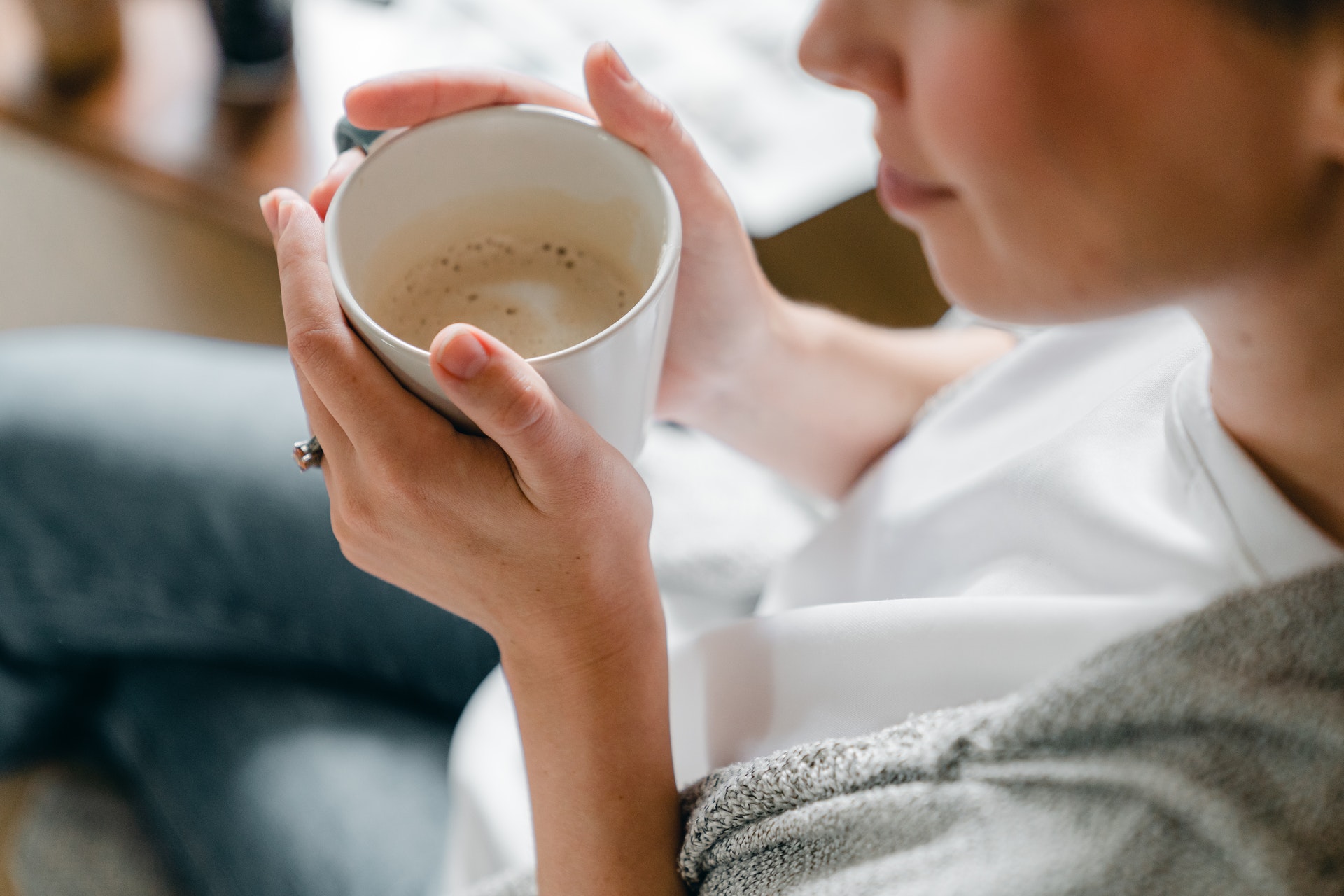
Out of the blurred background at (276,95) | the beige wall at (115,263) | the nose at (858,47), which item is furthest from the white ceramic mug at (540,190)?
the beige wall at (115,263)

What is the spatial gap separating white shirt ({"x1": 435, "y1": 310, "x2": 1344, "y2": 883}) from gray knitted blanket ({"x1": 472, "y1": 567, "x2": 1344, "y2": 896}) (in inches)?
1.5

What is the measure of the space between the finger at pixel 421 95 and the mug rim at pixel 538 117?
2 centimetres

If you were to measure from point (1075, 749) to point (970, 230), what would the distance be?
246 millimetres

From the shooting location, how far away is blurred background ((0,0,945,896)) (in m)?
0.90

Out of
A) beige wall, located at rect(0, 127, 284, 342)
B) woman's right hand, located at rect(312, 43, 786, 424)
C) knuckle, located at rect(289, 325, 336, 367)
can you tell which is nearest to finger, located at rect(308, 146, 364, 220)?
woman's right hand, located at rect(312, 43, 786, 424)

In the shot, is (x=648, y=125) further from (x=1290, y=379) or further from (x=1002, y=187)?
(x=1290, y=379)

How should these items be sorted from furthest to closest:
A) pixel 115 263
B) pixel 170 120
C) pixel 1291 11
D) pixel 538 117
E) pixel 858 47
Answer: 1. pixel 115 263
2. pixel 170 120
3. pixel 538 117
4. pixel 858 47
5. pixel 1291 11

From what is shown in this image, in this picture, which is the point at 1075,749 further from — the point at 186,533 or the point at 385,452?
the point at 186,533

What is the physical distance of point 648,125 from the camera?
0.56 meters

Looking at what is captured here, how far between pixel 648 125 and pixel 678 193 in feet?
0.19

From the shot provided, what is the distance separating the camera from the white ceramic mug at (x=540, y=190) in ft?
1.53

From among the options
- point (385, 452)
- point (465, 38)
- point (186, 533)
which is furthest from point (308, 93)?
point (385, 452)

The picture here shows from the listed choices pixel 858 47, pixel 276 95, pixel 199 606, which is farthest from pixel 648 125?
pixel 276 95

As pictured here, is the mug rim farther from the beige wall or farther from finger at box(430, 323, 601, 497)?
the beige wall
